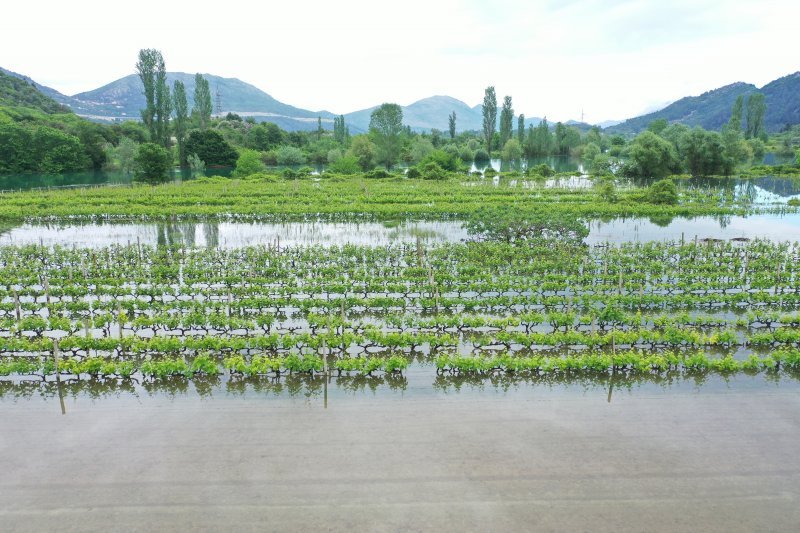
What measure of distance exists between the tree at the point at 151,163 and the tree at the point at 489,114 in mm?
60110

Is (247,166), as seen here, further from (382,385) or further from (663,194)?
(382,385)

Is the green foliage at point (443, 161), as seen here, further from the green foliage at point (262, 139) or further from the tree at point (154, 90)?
the green foliage at point (262, 139)

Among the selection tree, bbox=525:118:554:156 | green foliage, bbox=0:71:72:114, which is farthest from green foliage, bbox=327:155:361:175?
green foliage, bbox=0:71:72:114

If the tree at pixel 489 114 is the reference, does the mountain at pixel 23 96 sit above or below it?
above

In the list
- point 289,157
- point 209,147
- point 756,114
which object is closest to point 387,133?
point 289,157

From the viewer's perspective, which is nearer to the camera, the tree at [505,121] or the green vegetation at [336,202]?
the green vegetation at [336,202]

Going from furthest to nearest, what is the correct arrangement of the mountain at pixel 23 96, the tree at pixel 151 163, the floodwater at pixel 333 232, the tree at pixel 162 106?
the mountain at pixel 23 96, the tree at pixel 162 106, the tree at pixel 151 163, the floodwater at pixel 333 232

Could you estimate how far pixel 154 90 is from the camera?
69.1 meters

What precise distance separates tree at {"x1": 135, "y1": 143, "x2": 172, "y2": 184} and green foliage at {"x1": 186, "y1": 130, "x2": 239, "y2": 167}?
85.6ft

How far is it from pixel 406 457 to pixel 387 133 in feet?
239

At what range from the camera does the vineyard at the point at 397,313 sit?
1329 centimetres

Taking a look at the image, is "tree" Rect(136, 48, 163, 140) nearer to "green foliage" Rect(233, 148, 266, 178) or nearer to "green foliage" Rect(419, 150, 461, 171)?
"green foliage" Rect(233, 148, 266, 178)

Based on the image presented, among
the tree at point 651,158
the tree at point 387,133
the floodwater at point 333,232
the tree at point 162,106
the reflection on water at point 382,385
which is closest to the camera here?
the reflection on water at point 382,385

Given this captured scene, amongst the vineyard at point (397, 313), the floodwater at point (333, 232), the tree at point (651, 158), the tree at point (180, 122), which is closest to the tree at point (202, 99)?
the tree at point (180, 122)
